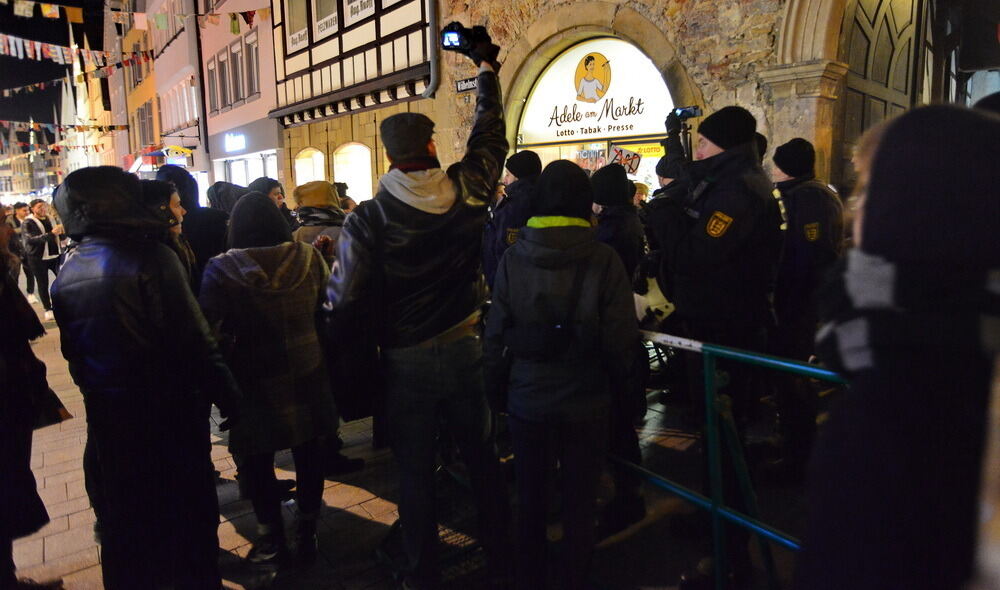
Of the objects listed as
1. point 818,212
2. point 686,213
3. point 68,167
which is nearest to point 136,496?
point 686,213

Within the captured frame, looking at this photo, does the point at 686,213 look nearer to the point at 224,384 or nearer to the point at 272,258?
the point at 272,258

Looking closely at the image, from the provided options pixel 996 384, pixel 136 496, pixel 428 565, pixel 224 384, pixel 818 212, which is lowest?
pixel 428 565

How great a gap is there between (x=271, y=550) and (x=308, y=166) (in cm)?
1466

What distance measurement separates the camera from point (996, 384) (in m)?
1.11

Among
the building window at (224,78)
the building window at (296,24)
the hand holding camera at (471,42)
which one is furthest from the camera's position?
the building window at (224,78)

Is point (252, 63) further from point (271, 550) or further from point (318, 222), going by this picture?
point (271, 550)

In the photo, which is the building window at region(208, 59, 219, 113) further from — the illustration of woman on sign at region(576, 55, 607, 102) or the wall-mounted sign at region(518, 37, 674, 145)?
the illustration of woman on sign at region(576, 55, 607, 102)

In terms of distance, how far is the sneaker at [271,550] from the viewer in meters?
3.07

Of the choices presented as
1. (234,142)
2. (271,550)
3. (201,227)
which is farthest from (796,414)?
(234,142)

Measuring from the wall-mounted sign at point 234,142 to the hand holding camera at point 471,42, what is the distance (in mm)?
17805

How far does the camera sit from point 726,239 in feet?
9.18

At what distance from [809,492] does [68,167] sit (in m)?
62.9

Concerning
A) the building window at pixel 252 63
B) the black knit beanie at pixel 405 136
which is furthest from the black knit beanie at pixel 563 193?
the building window at pixel 252 63

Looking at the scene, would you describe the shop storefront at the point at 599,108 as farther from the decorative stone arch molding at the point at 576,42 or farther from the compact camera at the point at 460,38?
the compact camera at the point at 460,38
